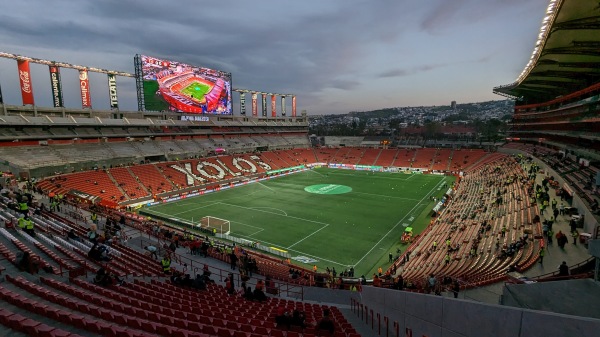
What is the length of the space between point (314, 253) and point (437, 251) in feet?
32.8

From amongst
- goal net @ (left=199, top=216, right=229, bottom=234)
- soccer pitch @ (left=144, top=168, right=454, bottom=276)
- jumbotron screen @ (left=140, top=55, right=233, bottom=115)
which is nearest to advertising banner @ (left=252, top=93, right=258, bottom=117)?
jumbotron screen @ (left=140, top=55, right=233, bottom=115)

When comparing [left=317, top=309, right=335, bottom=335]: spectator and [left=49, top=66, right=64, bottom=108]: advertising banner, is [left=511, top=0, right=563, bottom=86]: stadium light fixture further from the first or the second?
[left=49, top=66, right=64, bottom=108]: advertising banner

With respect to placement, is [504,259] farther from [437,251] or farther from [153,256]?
[153,256]

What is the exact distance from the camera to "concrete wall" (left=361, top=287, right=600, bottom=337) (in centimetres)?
524

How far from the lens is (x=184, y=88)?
56844 millimetres

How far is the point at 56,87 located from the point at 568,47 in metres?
62.6

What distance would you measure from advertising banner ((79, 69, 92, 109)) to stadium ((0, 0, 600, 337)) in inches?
12.5

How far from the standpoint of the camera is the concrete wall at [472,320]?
17.2 ft

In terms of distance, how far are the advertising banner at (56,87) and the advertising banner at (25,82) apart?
9.45 ft

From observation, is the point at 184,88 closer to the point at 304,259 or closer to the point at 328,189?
the point at 328,189

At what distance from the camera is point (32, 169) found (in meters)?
40.7

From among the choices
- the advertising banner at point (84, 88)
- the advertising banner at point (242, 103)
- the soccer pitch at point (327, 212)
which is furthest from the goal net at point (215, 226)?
the advertising banner at point (242, 103)

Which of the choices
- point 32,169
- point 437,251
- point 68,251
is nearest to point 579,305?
point 437,251

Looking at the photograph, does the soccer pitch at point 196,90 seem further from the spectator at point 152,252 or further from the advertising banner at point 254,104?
the spectator at point 152,252
